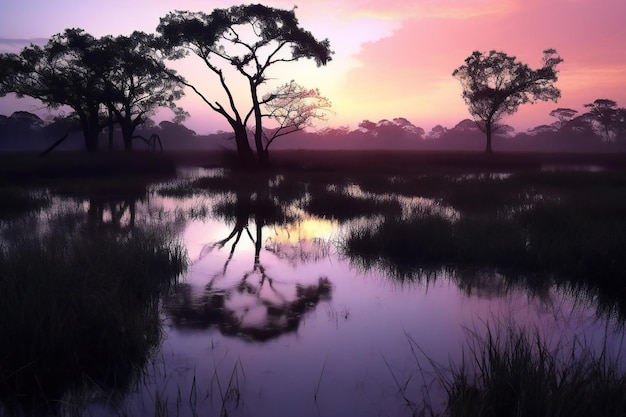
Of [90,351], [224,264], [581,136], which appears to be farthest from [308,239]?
[581,136]

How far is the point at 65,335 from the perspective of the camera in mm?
4906

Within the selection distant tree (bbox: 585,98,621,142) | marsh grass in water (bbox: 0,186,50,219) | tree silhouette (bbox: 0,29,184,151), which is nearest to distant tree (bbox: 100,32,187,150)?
tree silhouette (bbox: 0,29,184,151)

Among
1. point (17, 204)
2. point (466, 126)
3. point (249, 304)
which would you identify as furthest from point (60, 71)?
point (466, 126)

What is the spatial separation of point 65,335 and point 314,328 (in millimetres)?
2925

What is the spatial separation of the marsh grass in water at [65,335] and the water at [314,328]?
8.5 inches

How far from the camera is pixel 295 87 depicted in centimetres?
3164

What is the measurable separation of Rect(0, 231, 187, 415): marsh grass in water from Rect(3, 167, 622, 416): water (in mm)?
215

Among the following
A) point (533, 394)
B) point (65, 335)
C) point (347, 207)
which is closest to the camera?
point (533, 394)

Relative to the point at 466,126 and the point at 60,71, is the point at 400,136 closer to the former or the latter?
the point at 466,126

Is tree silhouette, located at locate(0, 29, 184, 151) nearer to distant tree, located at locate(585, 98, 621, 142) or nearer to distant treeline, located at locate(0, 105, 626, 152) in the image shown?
distant treeline, located at locate(0, 105, 626, 152)

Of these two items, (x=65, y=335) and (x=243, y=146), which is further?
(x=243, y=146)

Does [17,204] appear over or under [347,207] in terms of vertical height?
over

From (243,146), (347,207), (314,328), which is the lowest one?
(314,328)

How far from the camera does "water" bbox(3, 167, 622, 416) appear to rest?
Result: 4453 millimetres
